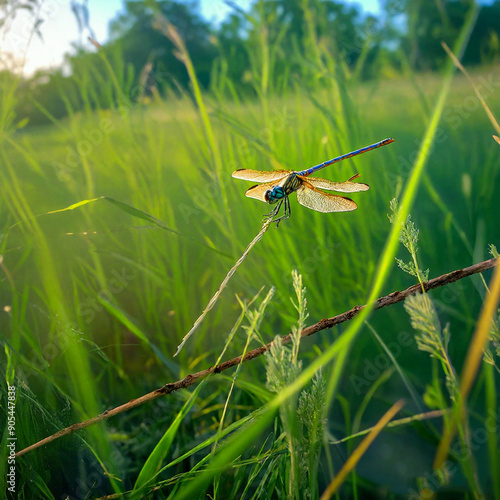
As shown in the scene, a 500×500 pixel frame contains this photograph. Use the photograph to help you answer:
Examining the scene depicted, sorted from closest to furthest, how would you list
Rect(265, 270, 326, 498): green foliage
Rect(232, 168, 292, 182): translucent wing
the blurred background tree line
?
Rect(265, 270, 326, 498): green foliage → Rect(232, 168, 292, 182): translucent wing → the blurred background tree line

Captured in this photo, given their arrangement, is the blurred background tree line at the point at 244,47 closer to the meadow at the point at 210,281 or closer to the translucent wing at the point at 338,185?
the meadow at the point at 210,281

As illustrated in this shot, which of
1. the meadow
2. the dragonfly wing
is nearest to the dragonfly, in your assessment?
the dragonfly wing

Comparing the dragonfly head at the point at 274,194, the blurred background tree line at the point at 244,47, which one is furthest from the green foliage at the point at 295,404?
the blurred background tree line at the point at 244,47

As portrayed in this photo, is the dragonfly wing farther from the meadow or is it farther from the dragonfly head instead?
the meadow

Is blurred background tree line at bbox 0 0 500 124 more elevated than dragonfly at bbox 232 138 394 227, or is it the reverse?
blurred background tree line at bbox 0 0 500 124

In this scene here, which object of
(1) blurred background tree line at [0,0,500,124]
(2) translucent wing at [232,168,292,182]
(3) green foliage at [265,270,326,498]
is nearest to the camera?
(3) green foliage at [265,270,326,498]

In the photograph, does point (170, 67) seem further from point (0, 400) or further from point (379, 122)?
point (0, 400)

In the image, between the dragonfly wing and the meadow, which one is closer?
the dragonfly wing
